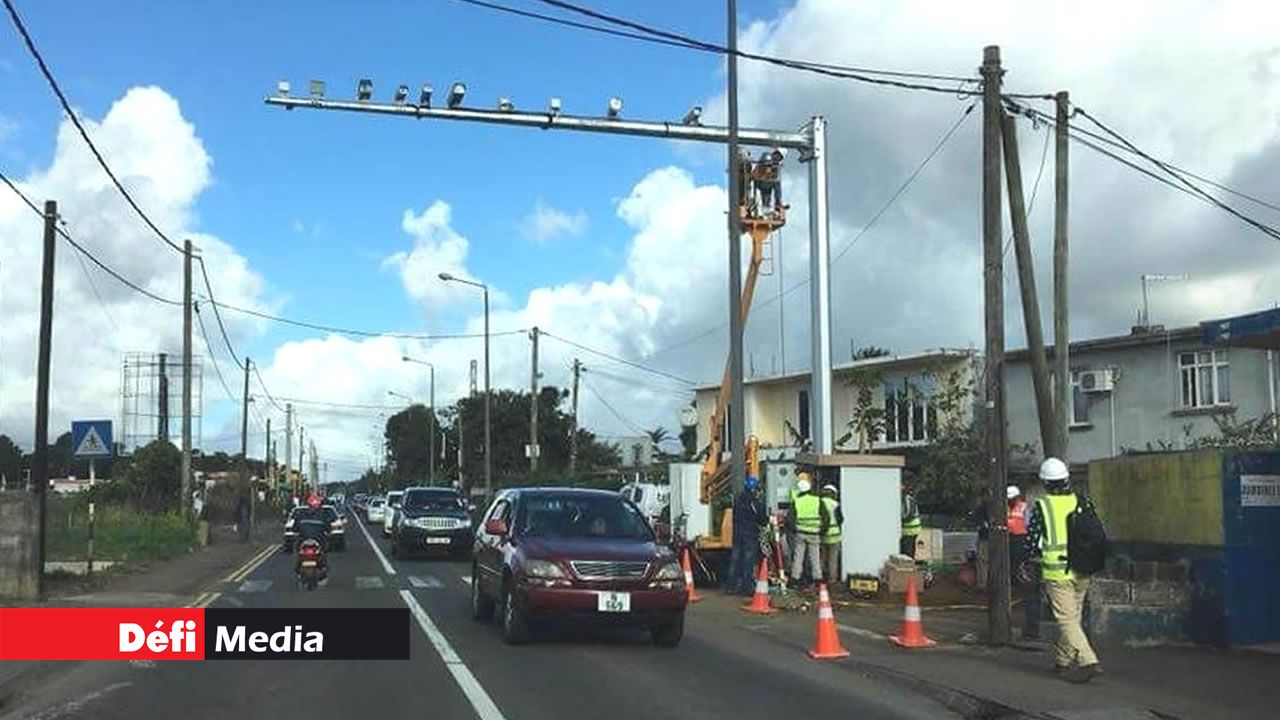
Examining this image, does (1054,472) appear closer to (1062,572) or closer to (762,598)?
(1062,572)

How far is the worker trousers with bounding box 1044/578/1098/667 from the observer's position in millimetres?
10922

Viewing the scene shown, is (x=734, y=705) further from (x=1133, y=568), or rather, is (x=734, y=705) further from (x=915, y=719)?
(x=1133, y=568)

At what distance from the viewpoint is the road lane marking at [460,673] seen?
9617 mm

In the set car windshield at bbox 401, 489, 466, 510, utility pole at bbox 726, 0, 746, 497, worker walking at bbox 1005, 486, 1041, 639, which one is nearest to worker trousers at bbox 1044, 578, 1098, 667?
worker walking at bbox 1005, 486, 1041, 639

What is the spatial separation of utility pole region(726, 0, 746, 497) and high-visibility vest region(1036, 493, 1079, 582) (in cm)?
962

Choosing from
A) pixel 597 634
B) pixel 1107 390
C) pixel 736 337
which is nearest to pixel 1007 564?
pixel 597 634

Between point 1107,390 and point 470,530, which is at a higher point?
point 1107,390

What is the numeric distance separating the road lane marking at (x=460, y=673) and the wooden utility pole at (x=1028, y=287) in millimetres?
7741

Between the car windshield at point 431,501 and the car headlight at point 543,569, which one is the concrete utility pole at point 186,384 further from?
the car headlight at point 543,569

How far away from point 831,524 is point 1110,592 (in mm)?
6414

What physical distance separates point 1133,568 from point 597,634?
600cm

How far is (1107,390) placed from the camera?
36.8 metres

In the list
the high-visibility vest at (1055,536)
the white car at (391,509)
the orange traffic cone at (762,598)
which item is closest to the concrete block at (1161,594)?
the high-visibility vest at (1055,536)

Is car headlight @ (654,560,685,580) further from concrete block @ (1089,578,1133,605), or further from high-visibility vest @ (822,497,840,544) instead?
high-visibility vest @ (822,497,840,544)
